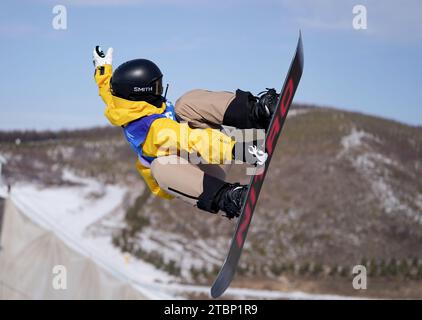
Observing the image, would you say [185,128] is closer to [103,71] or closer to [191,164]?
[191,164]

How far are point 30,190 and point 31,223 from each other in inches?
650

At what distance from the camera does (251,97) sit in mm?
5531

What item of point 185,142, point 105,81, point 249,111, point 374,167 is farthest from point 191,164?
point 374,167

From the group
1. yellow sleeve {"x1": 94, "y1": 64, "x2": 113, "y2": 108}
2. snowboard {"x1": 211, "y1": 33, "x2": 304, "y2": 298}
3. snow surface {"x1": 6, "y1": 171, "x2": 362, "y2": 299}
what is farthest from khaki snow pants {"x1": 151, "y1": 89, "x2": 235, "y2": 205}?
snow surface {"x1": 6, "y1": 171, "x2": 362, "y2": 299}

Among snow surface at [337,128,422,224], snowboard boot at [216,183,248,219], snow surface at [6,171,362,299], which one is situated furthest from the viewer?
snow surface at [337,128,422,224]

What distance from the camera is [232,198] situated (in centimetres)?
507

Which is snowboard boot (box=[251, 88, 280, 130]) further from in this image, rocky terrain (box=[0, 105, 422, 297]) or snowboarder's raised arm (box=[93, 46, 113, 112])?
rocky terrain (box=[0, 105, 422, 297])

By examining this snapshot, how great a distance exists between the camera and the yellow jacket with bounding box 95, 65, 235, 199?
16.2ft

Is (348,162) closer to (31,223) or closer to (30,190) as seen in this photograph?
(30,190)

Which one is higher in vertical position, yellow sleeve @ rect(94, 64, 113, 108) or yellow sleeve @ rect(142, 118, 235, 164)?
yellow sleeve @ rect(94, 64, 113, 108)

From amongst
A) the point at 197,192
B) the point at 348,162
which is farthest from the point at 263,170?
the point at 348,162

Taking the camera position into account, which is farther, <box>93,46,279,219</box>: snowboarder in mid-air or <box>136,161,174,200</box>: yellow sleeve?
<box>136,161,174,200</box>: yellow sleeve

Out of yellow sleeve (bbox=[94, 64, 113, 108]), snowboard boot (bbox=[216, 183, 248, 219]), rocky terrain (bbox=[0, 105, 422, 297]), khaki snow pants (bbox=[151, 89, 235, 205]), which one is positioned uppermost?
yellow sleeve (bbox=[94, 64, 113, 108])
